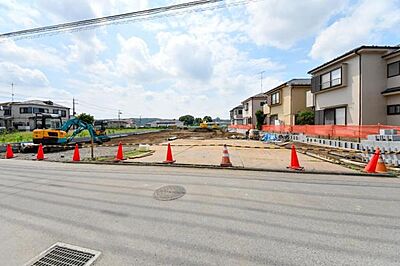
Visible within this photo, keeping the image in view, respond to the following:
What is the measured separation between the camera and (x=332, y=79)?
2033 cm

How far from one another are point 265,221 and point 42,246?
3.46 meters

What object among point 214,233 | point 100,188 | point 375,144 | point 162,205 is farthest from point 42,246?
point 375,144

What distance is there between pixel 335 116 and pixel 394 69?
5689 mm

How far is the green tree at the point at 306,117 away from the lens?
2555 cm

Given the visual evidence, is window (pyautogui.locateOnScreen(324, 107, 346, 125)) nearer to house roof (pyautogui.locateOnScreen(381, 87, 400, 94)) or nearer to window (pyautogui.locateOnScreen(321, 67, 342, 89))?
window (pyautogui.locateOnScreen(321, 67, 342, 89))

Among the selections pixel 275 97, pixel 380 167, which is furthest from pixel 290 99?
pixel 380 167

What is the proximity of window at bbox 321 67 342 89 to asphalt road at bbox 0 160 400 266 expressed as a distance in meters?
15.5

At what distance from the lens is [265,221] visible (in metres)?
3.79

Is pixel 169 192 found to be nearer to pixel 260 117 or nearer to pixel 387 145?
pixel 387 145

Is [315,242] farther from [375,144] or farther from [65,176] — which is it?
[375,144]

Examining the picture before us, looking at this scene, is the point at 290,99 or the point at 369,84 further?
the point at 290,99

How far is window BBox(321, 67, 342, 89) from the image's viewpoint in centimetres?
1917

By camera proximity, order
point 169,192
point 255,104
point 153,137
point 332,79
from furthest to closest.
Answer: point 255,104 → point 153,137 → point 332,79 → point 169,192

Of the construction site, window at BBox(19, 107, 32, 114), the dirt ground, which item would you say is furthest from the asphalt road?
window at BBox(19, 107, 32, 114)
